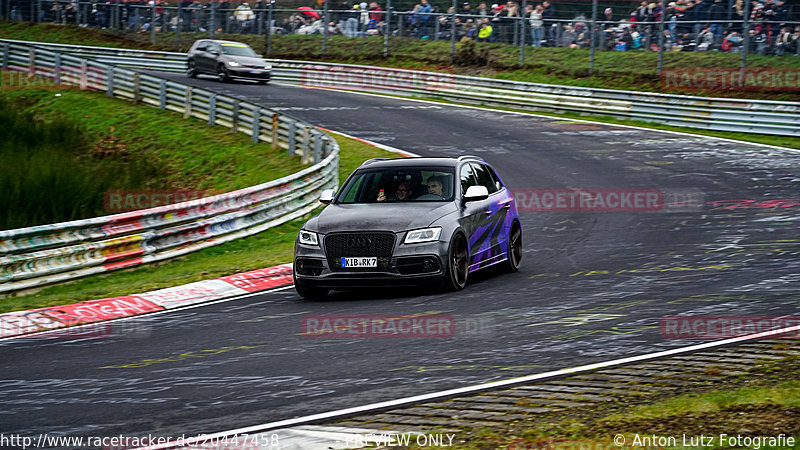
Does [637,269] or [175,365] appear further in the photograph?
[637,269]

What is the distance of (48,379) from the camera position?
26.7 feet

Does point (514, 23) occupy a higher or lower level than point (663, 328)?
higher

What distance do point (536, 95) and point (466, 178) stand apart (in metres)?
23.0

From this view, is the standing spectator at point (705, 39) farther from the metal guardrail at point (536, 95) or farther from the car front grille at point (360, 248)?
the car front grille at point (360, 248)

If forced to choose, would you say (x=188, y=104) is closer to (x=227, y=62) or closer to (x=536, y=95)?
(x=227, y=62)

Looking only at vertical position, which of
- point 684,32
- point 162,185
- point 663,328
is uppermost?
point 684,32

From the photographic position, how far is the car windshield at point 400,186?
1266cm

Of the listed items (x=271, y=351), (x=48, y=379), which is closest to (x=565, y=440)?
(x=271, y=351)

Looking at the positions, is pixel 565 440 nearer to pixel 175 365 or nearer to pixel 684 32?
pixel 175 365

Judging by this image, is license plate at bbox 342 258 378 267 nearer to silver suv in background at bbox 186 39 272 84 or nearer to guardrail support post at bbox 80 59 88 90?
guardrail support post at bbox 80 59 88 90

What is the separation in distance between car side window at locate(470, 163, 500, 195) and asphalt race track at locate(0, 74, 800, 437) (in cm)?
115

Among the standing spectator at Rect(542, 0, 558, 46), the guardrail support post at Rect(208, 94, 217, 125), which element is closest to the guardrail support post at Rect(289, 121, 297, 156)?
the guardrail support post at Rect(208, 94, 217, 125)

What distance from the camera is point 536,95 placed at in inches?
1399

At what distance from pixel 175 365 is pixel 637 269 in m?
6.76
